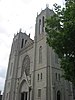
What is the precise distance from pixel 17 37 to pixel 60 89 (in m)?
22.1

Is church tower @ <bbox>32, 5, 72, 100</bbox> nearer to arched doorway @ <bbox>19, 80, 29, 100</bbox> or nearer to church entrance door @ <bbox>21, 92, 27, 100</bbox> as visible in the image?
arched doorway @ <bbox>19, 80, 29, 100</bbox>

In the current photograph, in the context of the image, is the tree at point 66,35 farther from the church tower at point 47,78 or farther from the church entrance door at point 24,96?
the church entrance door at point 24,96

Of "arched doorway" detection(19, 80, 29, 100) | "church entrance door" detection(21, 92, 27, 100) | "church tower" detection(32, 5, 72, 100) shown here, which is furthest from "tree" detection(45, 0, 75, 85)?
"church entrance door" detection(21, 92, 27, 100)

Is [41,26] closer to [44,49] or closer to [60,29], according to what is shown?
[44,49]

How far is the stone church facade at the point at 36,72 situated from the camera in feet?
81.9

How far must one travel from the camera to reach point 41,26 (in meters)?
33.1

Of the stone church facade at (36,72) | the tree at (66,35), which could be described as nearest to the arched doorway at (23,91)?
the stone church facade at (36,72)

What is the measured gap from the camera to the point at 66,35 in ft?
35.7

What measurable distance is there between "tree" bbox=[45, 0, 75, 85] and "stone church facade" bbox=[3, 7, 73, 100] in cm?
1312

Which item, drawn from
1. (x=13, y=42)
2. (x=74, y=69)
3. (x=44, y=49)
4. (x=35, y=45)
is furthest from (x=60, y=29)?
(x=13, y=42)

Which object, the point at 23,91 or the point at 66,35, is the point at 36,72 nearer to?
the point at 23,91

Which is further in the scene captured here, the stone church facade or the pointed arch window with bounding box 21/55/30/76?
the pointed arch window with bounding box 21/55/30/76

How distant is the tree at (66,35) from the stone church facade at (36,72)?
43.1ft

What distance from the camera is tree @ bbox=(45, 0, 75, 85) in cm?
1069
